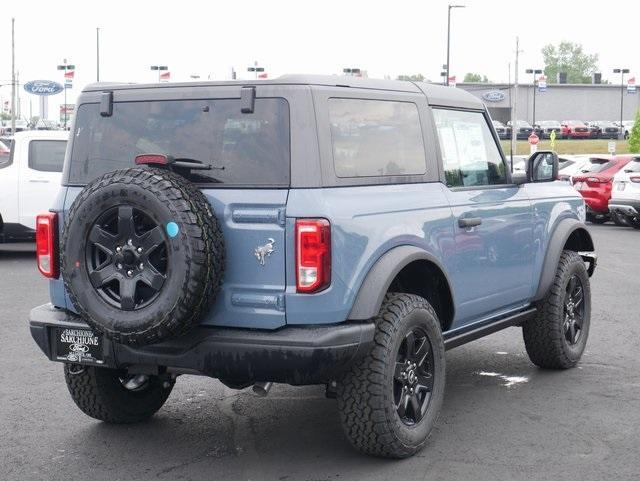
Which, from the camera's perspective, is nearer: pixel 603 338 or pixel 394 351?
pixel 394 351

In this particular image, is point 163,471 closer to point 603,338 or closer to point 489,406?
point 489,406

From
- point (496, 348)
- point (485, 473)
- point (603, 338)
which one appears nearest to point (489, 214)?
point (485, 473)

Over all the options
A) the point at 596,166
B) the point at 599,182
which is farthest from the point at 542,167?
the point at 596,166

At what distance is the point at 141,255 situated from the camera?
16.0 feet

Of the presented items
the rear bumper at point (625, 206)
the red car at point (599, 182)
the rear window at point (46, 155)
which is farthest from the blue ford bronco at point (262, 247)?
the red car at point (599, 182)

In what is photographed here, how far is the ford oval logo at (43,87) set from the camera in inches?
2584

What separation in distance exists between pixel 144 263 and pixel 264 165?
75 centimetres

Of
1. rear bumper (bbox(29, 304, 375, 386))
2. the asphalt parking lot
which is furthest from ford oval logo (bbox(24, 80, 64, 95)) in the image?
rear bumper (bbox(29, 304, 375, 386))

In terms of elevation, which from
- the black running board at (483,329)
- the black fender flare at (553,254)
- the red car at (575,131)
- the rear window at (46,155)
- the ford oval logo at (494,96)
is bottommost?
the black running board at (483,329)

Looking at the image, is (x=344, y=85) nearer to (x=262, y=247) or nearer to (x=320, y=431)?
(x=262, y=247)

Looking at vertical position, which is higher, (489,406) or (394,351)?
(394,351)

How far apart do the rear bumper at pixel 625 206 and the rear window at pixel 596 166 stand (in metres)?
1.76

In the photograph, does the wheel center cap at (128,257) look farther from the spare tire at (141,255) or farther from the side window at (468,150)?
the side window at (468,150)

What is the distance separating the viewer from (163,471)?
5.21m
